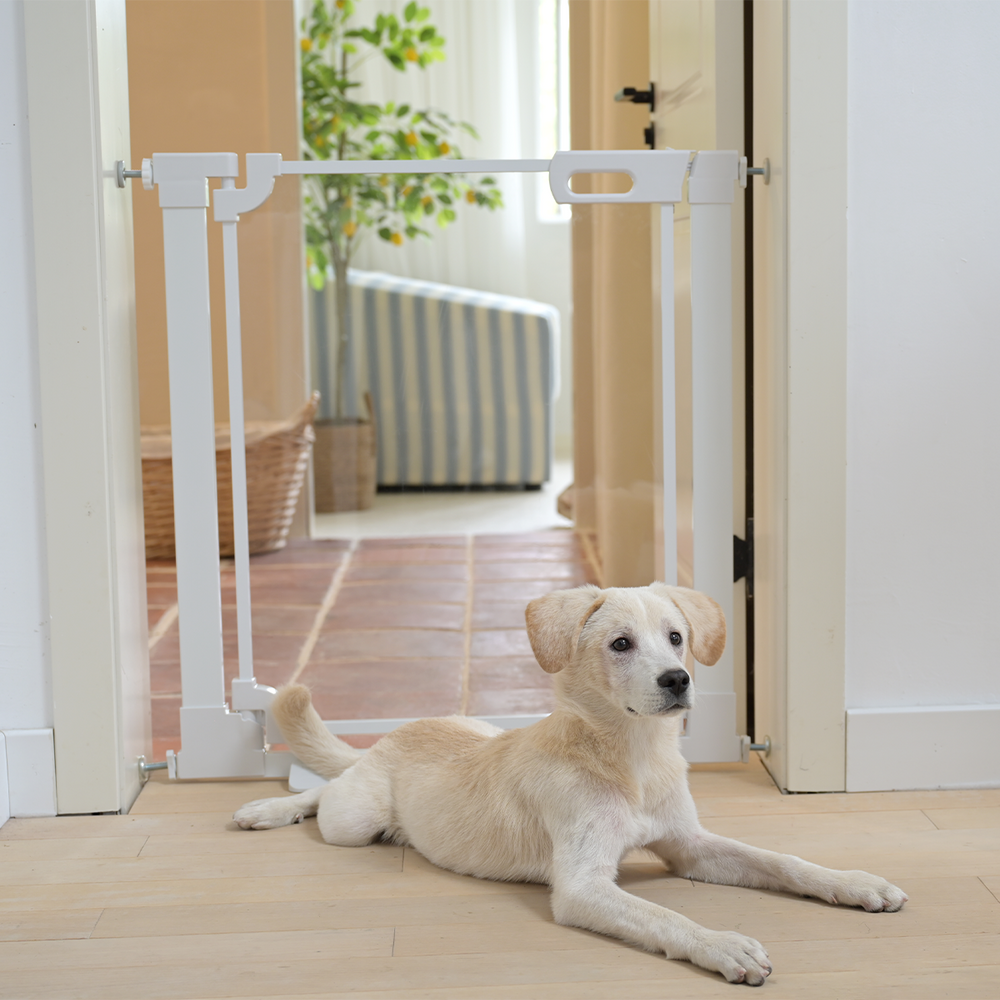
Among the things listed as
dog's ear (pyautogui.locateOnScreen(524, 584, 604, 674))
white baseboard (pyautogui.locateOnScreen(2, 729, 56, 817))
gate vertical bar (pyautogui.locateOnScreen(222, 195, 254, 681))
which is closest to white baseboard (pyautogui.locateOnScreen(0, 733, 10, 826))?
white baseboard (pyautogui.locateOnScreen(2, 729, 56, 817))

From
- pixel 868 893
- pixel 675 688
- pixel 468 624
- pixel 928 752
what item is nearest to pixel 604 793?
pixel 675 688

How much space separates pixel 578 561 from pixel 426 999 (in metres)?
1.02

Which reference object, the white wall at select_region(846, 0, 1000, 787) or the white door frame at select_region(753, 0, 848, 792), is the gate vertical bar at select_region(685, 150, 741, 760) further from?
the white wall at select_region(846, 0, 1000, 787)

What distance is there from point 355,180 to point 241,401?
3.18ft

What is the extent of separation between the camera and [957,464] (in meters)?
1.47

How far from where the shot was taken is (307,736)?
4.77ft

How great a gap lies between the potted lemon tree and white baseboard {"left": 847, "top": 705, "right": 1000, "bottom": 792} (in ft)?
2.93

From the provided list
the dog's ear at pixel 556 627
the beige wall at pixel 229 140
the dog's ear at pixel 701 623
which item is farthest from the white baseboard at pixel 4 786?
the dog's ear at pixel 701 623

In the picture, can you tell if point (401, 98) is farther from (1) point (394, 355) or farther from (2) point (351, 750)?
(2) point (351, 750)

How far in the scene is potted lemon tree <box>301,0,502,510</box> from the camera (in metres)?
1.83

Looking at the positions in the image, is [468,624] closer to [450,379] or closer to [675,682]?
[450,379]

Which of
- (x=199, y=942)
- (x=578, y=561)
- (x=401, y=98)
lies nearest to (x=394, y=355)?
(x=578, y=561)

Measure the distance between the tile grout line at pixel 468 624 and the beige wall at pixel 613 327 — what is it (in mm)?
257

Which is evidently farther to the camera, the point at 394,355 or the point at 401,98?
the point at 401,98
